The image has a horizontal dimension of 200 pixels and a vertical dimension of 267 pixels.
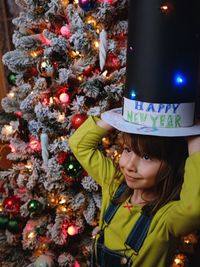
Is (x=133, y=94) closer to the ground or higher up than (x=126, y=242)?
higher up

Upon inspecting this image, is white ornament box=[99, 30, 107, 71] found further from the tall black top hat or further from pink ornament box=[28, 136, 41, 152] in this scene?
pink ornament box=[28, 136, 41, 152]

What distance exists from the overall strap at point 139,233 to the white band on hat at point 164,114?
258 mm

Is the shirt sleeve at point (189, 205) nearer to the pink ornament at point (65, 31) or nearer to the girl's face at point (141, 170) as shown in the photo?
the girl's face at point (141, 170)

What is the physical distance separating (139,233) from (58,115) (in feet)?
1.77

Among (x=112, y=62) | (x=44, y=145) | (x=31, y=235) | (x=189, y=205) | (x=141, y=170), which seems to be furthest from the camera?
(x=31, y=235)

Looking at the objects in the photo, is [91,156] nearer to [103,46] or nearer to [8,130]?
[103,46]

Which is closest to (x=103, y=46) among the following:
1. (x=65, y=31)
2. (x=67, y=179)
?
(x=65, y=31)

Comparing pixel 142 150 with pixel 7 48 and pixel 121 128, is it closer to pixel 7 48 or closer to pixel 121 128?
pixel 121 128

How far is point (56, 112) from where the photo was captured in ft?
4.28

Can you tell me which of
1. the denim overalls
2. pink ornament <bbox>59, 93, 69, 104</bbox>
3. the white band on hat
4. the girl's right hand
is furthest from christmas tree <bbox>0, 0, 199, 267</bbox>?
the white band on hat

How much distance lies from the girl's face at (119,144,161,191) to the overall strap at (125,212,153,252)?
86 mm

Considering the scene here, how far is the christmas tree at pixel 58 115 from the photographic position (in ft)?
3.98

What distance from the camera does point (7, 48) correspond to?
200 centimetres

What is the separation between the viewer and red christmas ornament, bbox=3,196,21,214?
1.52 m
